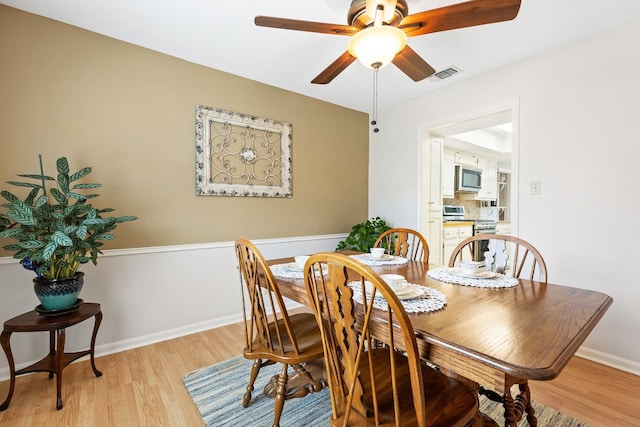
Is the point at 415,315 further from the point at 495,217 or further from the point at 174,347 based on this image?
the point at 495,217

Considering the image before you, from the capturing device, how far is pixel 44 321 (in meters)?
1.65

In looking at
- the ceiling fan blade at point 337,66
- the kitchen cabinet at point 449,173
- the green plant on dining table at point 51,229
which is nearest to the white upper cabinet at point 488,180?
the kitchen cabinet at point 449,173

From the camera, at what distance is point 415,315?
964mm

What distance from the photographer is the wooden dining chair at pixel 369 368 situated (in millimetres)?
779

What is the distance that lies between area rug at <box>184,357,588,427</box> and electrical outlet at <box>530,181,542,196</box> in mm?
1579

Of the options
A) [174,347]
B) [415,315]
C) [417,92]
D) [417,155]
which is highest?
[417,92]

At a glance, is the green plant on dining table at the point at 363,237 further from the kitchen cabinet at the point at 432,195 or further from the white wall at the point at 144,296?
the white wall at the point at 144,296

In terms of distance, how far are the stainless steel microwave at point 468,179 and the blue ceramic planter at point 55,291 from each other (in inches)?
190

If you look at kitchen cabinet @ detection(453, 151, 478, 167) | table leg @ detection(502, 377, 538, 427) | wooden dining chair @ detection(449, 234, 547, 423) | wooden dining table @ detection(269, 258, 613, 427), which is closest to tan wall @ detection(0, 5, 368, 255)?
wooden dining table @ detection(269, 258, 613, 427)

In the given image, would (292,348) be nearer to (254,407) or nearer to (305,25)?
(254,407)

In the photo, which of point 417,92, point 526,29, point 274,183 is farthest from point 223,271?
point 526,29

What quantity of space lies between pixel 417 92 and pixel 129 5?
265 centimetres

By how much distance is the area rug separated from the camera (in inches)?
58.9

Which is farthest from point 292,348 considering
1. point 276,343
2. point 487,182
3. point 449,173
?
point 487,182
